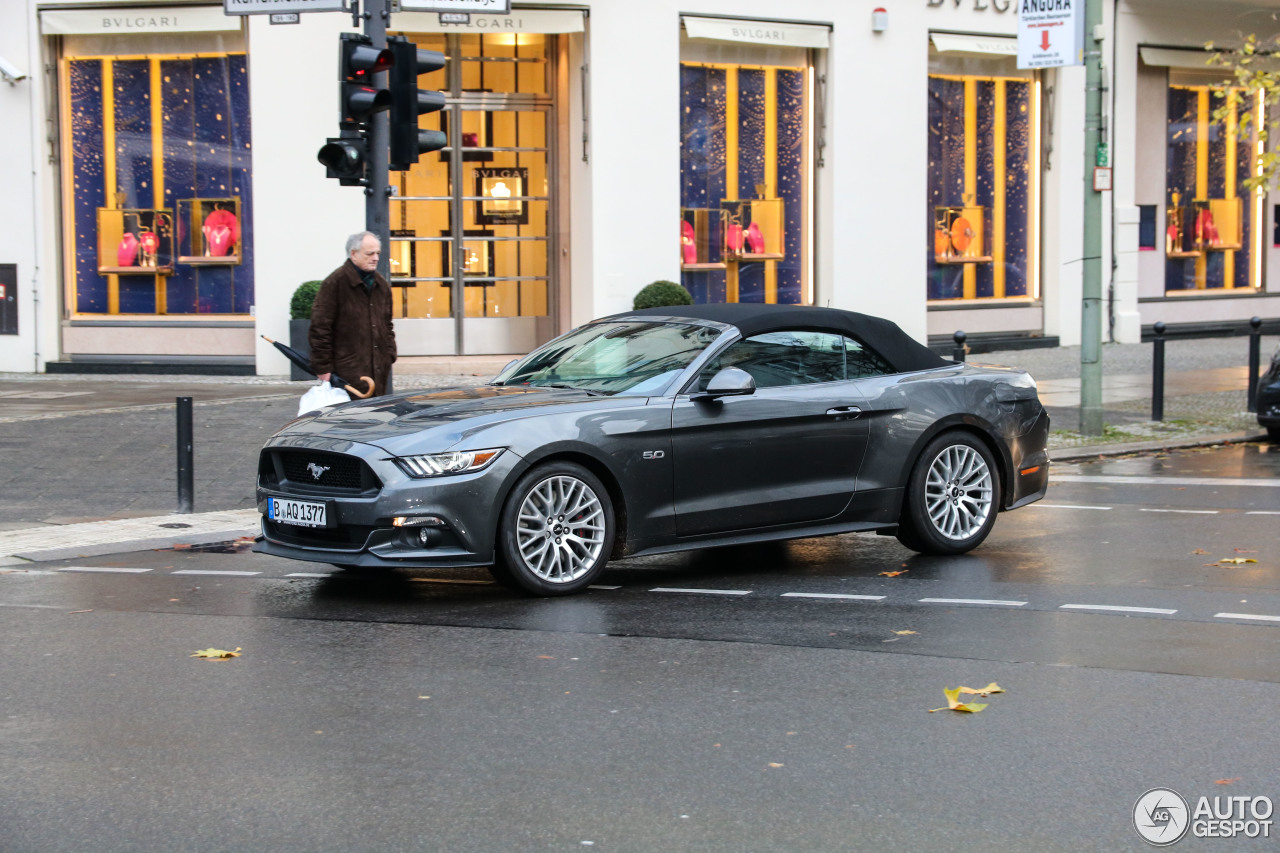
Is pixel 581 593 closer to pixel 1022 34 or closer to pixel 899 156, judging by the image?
pixel 1022 34

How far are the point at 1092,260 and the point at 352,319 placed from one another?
7837 millimetres

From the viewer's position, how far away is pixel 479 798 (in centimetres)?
489

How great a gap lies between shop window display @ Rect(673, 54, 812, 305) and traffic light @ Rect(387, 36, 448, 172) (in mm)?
11067

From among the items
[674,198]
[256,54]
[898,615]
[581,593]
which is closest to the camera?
[898,615]

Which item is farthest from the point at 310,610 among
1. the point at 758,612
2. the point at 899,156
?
the point at 899,156

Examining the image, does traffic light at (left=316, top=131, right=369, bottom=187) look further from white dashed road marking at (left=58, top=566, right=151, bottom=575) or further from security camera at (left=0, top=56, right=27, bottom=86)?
security camera at (left=0, top=56, right=27, bottom=86)

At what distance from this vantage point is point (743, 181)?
2319 cm

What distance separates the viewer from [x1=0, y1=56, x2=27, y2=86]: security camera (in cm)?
2098

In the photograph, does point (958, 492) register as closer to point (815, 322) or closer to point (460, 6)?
point (815, 322)

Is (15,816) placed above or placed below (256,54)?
below

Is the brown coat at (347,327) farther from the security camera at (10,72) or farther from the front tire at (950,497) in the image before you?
the security camera at (10,72)

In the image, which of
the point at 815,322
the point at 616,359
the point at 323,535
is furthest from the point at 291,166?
the point at 323,535

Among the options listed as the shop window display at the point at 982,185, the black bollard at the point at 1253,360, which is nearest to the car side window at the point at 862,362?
the black bollard at the point at 1253,360

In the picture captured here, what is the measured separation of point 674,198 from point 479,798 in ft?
58.3
